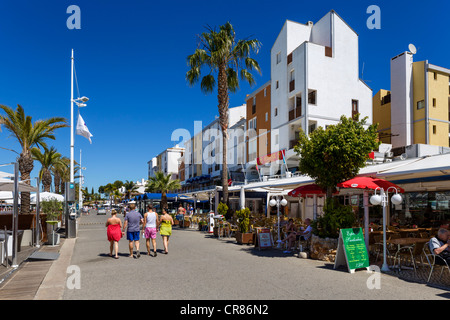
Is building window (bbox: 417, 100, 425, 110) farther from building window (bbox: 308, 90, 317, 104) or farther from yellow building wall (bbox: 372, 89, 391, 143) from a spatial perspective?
building window (bbox: 308, 90, 317, 104)

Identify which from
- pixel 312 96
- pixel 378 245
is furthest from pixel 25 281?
pixel 312 96

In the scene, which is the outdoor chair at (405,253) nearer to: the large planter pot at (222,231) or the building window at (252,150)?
the large planter pot at (222,231)

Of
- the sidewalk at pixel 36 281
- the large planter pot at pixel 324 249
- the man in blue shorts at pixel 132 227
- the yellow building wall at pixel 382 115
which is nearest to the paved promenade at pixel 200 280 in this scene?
the sidewalk at pixel 36 281

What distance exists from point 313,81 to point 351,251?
72.4 ft

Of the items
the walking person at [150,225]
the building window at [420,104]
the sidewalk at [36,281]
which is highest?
the building window at [420,104]

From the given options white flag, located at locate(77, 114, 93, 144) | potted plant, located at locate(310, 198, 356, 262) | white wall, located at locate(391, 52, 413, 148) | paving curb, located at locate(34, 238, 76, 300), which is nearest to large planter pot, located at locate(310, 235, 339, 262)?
potted plant, located at locate(310, 198, 356, 262)

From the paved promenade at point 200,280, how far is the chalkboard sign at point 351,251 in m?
0.26

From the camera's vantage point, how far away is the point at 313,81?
2891cm

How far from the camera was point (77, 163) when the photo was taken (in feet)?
161

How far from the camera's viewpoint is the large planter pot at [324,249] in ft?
34.1

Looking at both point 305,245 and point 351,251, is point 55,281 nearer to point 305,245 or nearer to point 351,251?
point 351,251

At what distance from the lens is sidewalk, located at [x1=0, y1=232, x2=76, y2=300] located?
6.48m
